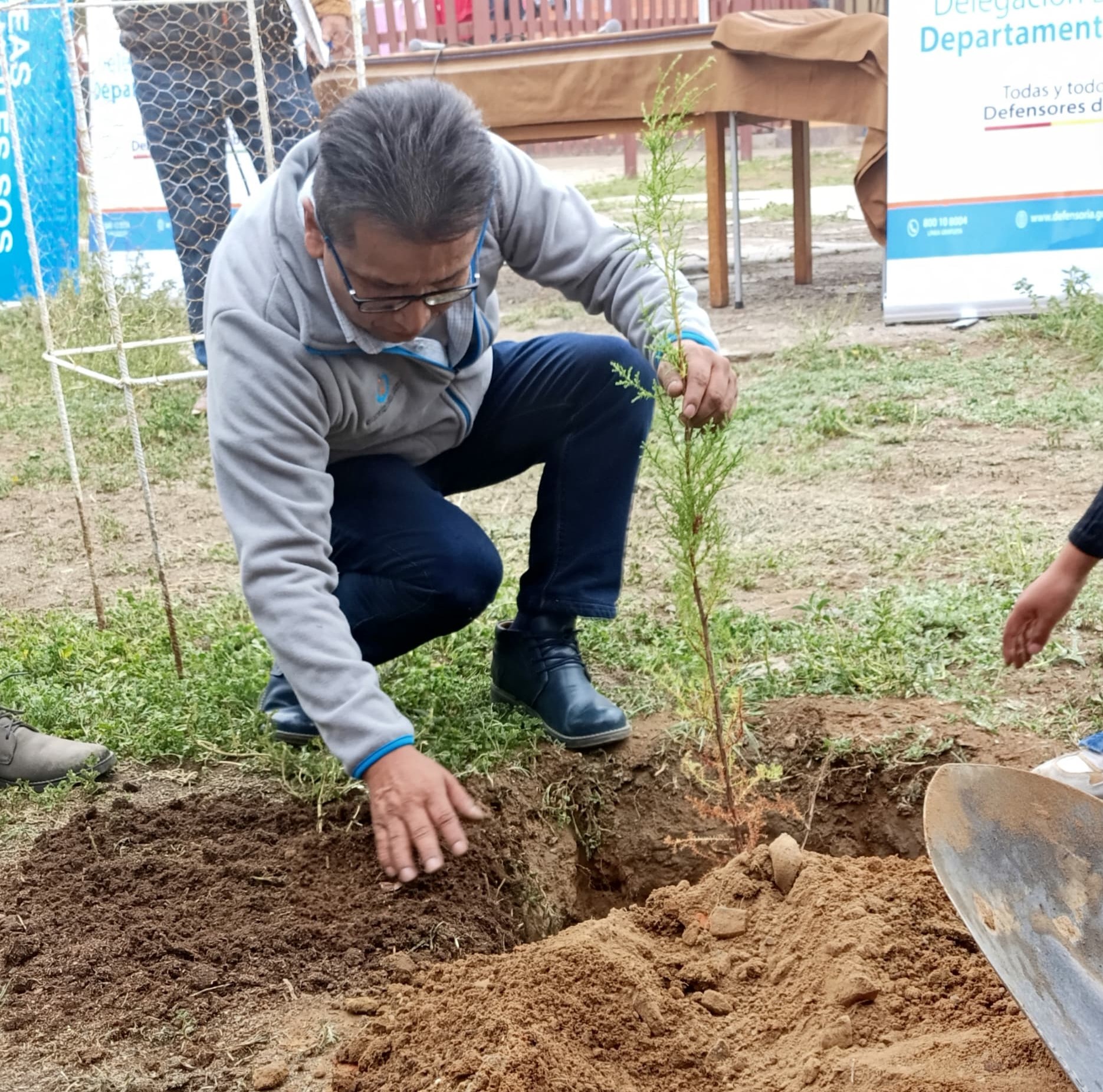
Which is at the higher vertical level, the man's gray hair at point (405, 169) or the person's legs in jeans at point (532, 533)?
the man's gray hair at point (405, 169)

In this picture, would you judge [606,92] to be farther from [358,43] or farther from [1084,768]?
[1084,768]

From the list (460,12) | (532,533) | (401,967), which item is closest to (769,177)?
(460,12)

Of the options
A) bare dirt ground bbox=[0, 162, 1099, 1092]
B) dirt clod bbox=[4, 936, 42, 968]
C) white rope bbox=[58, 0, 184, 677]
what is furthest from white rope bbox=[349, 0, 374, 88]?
dirt clod bbox=[4, 936, 42, 968]

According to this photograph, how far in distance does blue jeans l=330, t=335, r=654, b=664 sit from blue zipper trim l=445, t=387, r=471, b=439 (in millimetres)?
99

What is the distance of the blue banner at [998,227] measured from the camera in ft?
22.4

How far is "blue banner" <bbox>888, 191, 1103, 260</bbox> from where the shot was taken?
22.4 feet

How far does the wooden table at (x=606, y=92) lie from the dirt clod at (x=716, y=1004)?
20.6 feet

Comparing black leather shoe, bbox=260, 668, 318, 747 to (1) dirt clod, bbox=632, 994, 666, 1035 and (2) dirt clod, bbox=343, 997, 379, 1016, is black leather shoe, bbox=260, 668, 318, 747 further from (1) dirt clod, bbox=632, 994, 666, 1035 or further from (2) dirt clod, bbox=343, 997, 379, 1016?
(1) dirt clod, bbox=632, 994, 666, 1035

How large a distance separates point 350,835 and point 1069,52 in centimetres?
588

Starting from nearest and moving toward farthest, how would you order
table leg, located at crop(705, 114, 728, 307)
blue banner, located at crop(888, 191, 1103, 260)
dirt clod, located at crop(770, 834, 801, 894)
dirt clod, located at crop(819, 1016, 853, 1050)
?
dirt clod, located at crop(819, 1016, 853, 1050)
dirt clod, located at crop(770, 834, 801, 894)
blue banner, located at crop(888, 191, 1103, 260)
table leg, located at crop(705, 114, 728, 307)

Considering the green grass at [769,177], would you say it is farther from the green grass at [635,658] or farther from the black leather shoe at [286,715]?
the black leather shoe at [286,715]

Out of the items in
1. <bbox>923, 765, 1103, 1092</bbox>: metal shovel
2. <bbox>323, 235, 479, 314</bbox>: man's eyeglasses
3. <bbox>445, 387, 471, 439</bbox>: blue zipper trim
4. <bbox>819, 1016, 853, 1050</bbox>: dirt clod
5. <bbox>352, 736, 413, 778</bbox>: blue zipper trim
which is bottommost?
<bbox>819, 1016, 853, 1050</bbox>: dirt clod

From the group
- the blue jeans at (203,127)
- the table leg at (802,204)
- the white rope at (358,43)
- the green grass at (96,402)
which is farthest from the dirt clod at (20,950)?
the table leg at (802,204)

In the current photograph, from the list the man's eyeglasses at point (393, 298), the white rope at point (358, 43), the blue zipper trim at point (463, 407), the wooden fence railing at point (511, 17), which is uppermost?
the wooden fence railing at point (511, 17)
